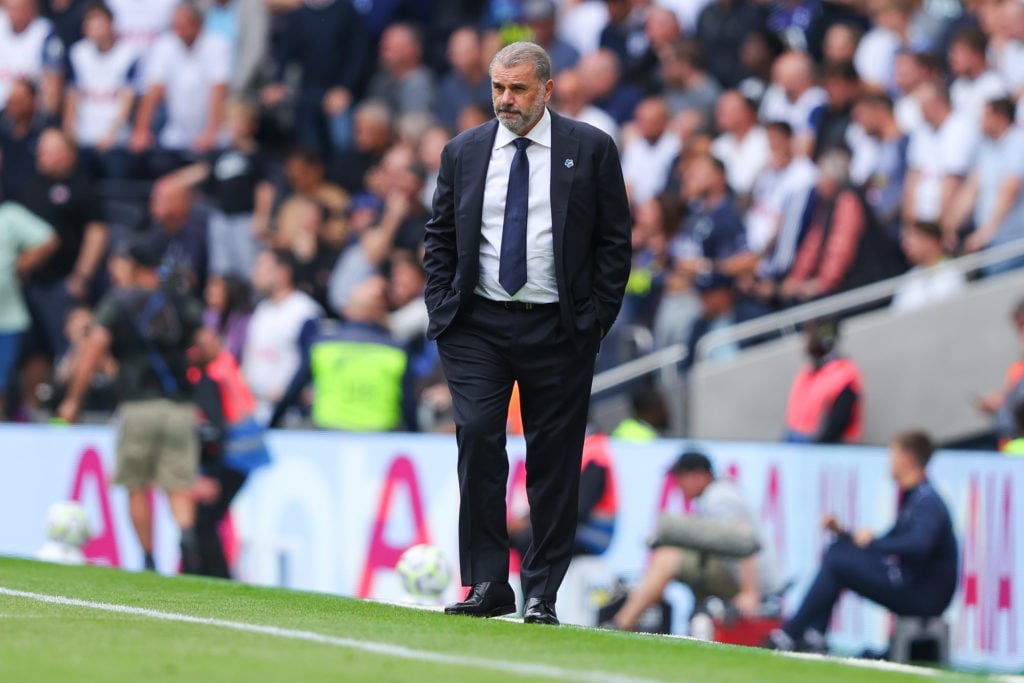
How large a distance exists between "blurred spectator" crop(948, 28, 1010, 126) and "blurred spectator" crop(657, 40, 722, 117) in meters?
2.32

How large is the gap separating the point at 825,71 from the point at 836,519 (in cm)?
431

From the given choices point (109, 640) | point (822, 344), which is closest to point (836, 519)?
point (822, 344)

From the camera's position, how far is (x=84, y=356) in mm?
14250

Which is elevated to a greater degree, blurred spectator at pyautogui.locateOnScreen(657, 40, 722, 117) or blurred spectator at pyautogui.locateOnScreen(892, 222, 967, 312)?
blurred spectator at pyautogui.locateOnScreen(657, 40, 722, 117)

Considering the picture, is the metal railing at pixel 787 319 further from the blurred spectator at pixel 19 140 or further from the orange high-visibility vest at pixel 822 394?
the blurred spectator at pixel 19 140

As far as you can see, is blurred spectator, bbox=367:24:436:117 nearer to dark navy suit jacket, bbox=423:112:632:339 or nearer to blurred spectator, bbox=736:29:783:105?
blurred spectator, bbox=736:29:783:105

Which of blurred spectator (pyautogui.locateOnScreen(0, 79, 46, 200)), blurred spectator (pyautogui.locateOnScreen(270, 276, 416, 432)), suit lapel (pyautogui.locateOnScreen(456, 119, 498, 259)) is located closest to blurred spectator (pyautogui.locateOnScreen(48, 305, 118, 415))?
blurred spectator (pyautogui.locateOnScreen(0, 79, 46, 200))

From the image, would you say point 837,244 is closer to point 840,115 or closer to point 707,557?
point 840,115

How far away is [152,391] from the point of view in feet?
43.1

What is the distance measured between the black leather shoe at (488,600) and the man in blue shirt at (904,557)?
157 inches

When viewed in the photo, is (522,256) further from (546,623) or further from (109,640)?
(109,640)

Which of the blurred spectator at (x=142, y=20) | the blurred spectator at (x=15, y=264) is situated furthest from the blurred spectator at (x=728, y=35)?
the blurred spectator at (x=15, y=264)

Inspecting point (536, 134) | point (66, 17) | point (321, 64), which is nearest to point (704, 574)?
point (536, 134)

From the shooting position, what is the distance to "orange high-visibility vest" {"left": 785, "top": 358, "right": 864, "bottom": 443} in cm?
1216
